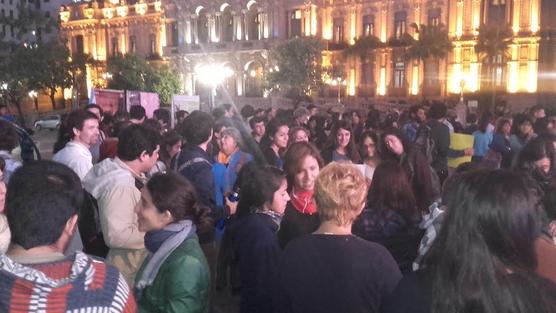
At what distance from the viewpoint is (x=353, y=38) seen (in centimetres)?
3984

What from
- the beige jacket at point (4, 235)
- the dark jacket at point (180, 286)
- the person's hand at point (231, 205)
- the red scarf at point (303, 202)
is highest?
the beige jacket at point (4, 235)

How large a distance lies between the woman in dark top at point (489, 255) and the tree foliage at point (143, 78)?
139 feet

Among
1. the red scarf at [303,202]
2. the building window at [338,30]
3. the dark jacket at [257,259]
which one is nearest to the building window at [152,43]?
the building window at [338,30]

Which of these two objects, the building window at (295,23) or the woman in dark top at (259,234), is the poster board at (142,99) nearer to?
the woman in dark top at (259,234)

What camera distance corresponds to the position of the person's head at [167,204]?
2984 mm

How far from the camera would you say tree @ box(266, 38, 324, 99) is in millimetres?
37250

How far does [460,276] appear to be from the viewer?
6.28ft

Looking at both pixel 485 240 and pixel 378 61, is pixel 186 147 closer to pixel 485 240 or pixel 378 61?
pixel 485 240

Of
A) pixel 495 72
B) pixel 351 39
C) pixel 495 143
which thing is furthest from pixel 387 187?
pixel 351 39

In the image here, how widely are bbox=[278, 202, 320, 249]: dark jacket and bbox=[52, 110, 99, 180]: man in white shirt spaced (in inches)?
87.6

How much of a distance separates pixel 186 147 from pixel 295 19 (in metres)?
38.4

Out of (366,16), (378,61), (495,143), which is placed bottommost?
(495,143)

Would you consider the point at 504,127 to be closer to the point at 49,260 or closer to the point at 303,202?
the point at 303,202

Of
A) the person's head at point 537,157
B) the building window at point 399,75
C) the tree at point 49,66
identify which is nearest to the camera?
the person's head at point 537,157
